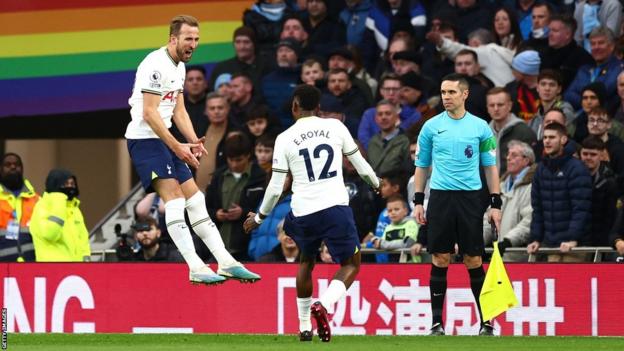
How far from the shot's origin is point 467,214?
15750mm

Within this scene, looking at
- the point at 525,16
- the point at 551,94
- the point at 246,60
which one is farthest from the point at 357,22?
the point at 551,94

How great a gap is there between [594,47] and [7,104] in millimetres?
8210

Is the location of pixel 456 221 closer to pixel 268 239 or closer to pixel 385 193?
pixel 385 193

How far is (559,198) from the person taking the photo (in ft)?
57.5

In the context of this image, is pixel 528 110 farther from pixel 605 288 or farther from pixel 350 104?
pixel 605 288

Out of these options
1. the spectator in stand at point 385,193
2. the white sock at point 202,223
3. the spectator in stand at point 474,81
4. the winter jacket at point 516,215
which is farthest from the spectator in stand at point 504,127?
the white sock at point 202,223

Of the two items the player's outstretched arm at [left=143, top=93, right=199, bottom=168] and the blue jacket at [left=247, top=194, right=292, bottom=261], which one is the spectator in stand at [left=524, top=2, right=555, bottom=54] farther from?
the player's outstretched arm at [left=143, top=93, right=199, bottom=168]

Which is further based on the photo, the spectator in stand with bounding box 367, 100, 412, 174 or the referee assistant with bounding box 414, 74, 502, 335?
the spectator in stand with bounding box 367, 100, 412, 174

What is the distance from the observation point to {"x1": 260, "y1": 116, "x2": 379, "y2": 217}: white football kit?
14.6 meters

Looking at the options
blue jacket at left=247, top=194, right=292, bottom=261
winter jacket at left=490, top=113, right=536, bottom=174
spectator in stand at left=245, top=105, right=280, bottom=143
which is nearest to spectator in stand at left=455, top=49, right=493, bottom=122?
winter jacket at left=490, top=113, right=536, bottom=174

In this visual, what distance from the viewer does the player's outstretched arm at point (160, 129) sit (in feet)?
46.9

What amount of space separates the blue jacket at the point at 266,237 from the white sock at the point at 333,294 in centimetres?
457

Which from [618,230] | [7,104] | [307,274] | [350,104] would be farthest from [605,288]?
[7,104]

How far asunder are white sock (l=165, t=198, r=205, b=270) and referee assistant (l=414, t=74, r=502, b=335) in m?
2.29
